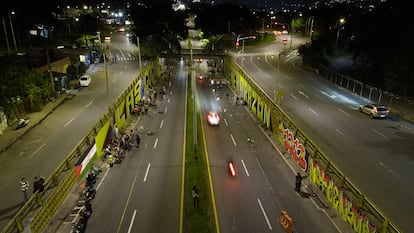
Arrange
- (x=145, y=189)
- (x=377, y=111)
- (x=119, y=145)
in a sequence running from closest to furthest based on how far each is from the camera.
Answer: (x=145, y=189) < (x=119, y=145) < (x=377, y=111)

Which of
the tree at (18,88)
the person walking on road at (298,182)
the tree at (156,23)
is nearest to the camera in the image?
the person walking on road at (298,182)

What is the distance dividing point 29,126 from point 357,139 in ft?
128

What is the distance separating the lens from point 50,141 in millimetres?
34562

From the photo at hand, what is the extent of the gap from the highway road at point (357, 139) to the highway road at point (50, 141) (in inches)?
1039

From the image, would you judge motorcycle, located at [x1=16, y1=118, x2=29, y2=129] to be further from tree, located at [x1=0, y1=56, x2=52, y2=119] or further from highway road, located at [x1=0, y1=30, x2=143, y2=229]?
tree, located at [x1=0, y1=56, x2=52, y2=119]

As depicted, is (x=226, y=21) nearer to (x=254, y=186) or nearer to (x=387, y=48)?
(x=387, y=48)

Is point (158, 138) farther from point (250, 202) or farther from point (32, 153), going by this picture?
point (250, 202)

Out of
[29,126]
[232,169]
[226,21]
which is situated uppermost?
[226,21]

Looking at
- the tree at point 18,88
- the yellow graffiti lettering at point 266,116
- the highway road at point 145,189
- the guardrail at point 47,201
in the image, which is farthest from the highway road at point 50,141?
the yellow graffiti lettering at point 266,116

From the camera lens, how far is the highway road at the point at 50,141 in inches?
979

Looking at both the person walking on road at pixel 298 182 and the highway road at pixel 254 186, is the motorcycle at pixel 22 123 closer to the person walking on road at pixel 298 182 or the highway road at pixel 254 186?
the highway road at pixel 254 186

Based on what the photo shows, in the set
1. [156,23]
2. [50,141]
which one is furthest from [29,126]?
[156,23]

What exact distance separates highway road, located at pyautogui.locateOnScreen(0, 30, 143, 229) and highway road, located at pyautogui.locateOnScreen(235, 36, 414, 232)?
2638 centimetres

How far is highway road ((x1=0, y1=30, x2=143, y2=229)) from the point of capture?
2486 centimetres
